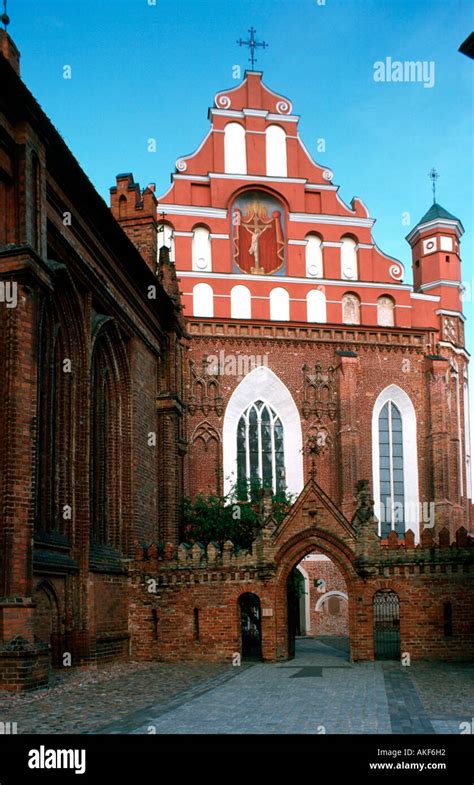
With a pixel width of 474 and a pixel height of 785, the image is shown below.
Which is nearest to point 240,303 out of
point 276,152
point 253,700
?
point 276,152

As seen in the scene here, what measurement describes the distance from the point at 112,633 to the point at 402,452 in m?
19.2

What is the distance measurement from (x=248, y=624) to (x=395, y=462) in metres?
10.9

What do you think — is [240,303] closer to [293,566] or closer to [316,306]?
[316,306]

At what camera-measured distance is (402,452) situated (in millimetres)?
37719

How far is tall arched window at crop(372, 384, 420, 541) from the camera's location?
37.3m

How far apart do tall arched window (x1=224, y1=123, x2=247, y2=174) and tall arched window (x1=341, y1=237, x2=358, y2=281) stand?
523 cm

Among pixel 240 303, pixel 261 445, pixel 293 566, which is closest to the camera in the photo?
pixel 293 566

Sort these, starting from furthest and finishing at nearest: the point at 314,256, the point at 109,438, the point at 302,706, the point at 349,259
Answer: the point at 349,259
the point at 314,256
the point at 109,438
the point at 302,706

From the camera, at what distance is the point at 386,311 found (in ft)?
128

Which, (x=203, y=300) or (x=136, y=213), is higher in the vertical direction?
(x=136, y=213)

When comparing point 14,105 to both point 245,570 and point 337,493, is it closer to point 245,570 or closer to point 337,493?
point 245,570

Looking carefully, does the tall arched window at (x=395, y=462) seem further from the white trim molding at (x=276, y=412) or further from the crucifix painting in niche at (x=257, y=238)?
the crucifix painting in niche at (x=257, y=238)

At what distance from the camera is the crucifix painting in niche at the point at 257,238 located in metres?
39.0
